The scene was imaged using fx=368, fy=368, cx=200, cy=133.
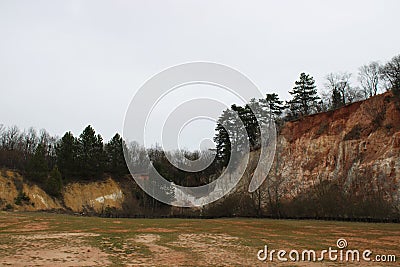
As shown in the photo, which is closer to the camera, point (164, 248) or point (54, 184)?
point (164, 248)

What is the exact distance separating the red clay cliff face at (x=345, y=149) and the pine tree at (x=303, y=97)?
7893 millimetres

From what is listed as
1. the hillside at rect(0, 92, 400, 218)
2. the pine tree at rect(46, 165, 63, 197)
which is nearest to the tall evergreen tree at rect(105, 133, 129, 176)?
the pine tree at rect(46, 165, 63, 197)

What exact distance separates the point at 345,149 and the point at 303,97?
17.2 metres

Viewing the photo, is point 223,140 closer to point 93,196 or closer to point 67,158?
point 93,196

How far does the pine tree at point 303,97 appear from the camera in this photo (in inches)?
2183

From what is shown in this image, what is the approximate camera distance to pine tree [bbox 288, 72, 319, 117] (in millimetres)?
55438

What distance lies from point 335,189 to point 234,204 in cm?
1385

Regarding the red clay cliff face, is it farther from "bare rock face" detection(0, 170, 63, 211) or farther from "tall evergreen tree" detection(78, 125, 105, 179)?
"tall evergreen tree" detection(78, 125, 105, 179)

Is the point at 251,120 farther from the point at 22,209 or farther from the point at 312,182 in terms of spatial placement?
the point at 22,209

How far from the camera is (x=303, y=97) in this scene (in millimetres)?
56062

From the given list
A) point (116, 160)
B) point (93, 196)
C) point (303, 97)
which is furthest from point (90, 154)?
point (303, 97)

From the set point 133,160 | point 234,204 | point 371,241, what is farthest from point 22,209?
point 371,241

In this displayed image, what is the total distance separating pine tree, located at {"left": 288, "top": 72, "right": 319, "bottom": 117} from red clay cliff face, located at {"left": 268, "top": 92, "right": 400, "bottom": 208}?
25.9ft

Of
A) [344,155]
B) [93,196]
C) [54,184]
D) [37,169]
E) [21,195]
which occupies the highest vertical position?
[344,155]
